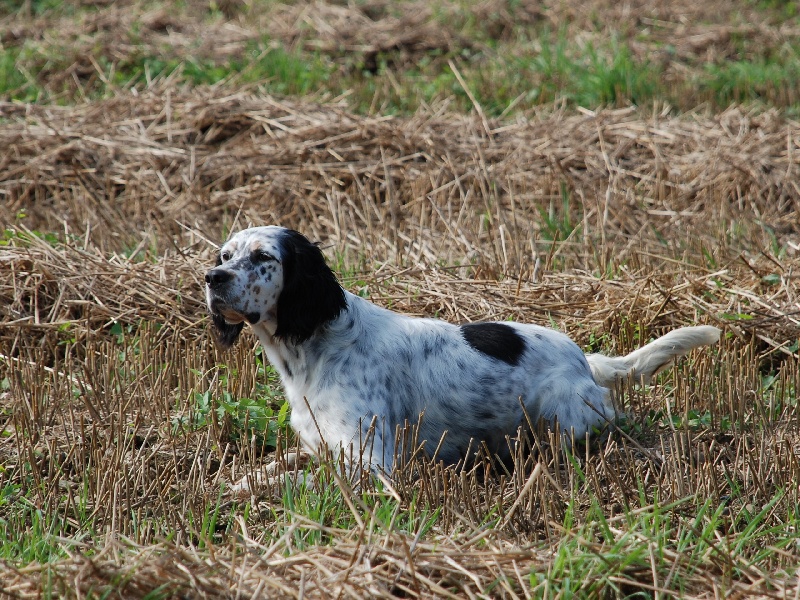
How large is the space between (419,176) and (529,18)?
239 inches

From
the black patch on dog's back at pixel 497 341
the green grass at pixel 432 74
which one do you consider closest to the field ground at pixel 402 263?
the green grass at pixel 432 74

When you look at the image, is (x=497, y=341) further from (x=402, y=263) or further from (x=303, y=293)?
(x=402, y=263)

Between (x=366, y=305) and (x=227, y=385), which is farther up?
(x=366, y=305)

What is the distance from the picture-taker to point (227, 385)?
474 cm

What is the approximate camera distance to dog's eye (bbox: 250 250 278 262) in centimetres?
388

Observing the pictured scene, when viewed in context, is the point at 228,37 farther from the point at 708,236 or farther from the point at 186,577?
the point at 186,577

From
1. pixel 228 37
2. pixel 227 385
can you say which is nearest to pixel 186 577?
pixel 227 385

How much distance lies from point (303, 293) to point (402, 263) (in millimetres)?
2311

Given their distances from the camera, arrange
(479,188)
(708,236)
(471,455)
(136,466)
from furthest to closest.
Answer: (479,188)
(708,236)
(471,455)
(136,466)

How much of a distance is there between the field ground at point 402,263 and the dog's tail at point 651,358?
13 centimetres

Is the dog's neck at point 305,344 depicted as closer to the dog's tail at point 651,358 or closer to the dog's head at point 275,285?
the dog's head at point 275,285

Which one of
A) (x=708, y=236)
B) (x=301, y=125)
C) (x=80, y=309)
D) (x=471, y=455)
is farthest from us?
(x=301, y=125)

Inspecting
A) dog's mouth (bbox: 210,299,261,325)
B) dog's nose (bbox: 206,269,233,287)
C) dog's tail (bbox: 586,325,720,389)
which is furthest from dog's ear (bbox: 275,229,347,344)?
dog's tail (bbox: 586,325,720,389)

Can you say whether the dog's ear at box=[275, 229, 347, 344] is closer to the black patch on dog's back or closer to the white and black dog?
the white and black dog
